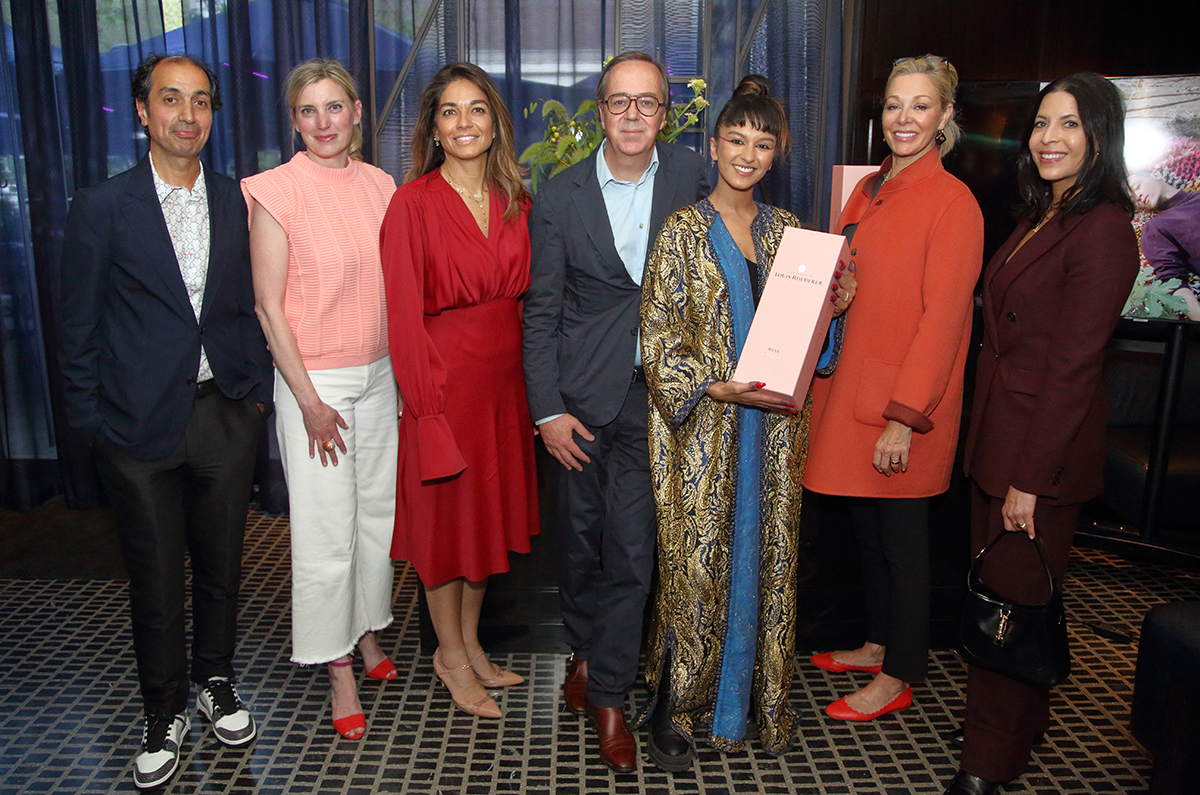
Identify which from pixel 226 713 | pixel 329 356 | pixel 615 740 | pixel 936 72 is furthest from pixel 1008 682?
pixel 226 713

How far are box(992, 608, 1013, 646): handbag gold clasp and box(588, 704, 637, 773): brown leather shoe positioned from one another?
0.88 m

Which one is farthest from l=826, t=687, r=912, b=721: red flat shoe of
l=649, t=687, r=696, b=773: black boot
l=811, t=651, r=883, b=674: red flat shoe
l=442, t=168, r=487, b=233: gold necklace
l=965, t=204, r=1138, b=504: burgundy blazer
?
l=442, t=168, r=487, b=233: gold necklace

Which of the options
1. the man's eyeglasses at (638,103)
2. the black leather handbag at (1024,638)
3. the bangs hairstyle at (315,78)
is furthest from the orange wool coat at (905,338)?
the bangs hairstyle at (315,78)

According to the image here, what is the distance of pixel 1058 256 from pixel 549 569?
63.9 inches

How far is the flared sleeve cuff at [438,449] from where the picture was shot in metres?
2.13

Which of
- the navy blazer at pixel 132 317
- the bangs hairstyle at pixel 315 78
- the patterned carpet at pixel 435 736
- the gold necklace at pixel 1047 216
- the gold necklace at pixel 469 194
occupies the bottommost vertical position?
the patterned carpet at pixel 435 736

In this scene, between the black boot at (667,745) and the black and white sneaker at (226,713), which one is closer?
the black boot at (667,745)

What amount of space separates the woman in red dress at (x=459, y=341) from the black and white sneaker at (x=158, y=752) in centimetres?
67

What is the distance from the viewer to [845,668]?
260cm

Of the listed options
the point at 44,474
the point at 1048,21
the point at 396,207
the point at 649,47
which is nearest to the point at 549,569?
the point at 396,207

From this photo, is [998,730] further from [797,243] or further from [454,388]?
[454,388]

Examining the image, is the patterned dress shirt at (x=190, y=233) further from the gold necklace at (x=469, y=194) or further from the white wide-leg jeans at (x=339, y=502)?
the gold necklace at (x=469, y=194)

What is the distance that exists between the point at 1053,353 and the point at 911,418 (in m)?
0.34

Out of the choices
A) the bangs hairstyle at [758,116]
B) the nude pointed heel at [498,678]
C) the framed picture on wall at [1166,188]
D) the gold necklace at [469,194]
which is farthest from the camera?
the framed picture on wall at [1166,188]
